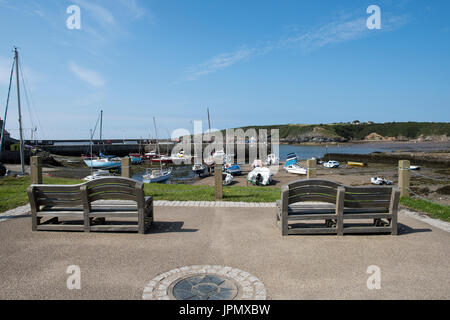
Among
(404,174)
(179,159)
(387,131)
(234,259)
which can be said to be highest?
(387,131)

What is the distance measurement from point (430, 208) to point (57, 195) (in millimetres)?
9373

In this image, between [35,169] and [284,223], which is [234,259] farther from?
[35,169]

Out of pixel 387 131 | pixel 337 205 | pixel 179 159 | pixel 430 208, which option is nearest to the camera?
pixel 337 205

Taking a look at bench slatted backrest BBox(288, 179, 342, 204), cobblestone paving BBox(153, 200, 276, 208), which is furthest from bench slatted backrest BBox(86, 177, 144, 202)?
cobblestone paving BBox(153, 200, 276, 208)

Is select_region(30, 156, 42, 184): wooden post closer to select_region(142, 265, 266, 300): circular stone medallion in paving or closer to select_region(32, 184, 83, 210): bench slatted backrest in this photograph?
select_region(32, 184, 83, 210): bench slatted backrest

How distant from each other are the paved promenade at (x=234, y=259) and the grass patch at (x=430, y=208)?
1.00 m

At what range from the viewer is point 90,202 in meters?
6.14

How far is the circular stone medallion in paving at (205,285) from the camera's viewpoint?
3.78 metres

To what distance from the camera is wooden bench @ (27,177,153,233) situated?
6.03m

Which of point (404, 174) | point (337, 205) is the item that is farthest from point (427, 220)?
point (337, 205)

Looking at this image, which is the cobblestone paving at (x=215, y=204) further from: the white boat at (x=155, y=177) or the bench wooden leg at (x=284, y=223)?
the white boat at (x=155, y=177)

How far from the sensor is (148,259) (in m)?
4.94
